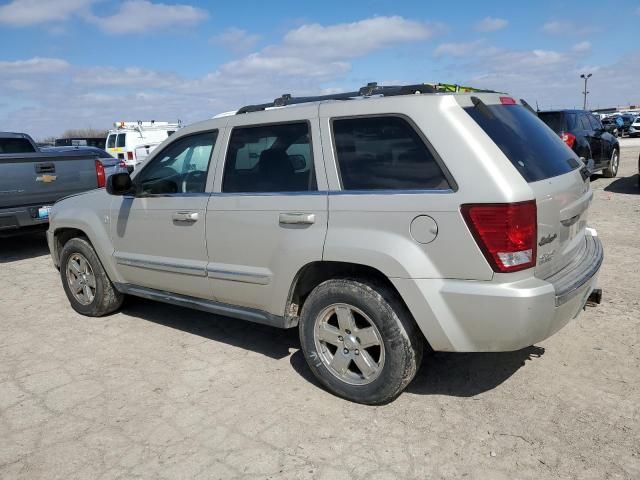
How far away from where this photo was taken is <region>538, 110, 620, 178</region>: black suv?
36.2 feet

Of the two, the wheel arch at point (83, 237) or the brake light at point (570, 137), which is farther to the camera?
the brake light at point (570, 137)

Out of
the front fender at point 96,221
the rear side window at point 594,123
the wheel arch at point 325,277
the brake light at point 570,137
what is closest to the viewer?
the wheel arch at point 325,277

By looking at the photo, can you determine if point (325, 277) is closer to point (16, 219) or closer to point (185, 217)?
point (185, 217)

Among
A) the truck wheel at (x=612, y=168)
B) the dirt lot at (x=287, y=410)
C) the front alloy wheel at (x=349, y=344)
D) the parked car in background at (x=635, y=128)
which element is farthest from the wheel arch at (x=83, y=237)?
the parked car in background at (x=635, y=128)

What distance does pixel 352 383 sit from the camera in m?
3.40

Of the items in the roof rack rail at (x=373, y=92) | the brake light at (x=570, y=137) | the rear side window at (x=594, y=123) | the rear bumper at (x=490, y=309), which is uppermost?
the roof rack rail at (x=373, y=92)

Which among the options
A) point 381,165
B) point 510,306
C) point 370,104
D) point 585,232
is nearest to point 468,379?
point 510,306

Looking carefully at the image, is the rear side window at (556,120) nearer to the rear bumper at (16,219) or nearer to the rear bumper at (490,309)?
the rear bumper at (490,309)

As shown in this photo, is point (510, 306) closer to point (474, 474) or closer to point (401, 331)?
point (401, 331)

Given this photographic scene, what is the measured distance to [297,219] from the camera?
11.2ft

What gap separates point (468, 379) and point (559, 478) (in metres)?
1.06

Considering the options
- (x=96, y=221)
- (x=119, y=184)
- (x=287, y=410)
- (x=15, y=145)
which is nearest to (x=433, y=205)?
(x=287, y=410)

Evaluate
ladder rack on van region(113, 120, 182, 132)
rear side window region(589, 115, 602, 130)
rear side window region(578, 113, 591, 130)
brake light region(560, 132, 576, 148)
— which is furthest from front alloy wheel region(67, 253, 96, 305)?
ladder rack on van region(113, 120, 182, 132)

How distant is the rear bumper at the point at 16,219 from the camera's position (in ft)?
23.7
